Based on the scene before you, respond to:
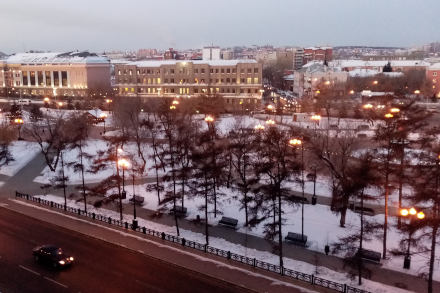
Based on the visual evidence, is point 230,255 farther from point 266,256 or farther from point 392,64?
point 392,64

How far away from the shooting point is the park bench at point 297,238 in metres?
26.8

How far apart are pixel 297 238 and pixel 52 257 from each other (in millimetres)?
14204

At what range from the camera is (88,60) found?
363ft

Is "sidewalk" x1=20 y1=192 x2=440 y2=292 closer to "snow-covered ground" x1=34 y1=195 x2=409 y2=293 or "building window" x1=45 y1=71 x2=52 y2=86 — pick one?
"snow-covered ground" x1=34 y1=195 x2=409 y2=293

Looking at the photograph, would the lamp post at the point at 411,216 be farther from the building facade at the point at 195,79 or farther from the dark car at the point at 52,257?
the building facade at the point at 195,79

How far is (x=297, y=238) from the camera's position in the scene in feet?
88.1

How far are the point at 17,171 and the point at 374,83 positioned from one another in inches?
3326

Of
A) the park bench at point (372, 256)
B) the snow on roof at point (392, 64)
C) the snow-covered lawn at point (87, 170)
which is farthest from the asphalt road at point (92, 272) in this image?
the snow on roof at point (392, 64)

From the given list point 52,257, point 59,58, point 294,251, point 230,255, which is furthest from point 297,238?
point 59,58

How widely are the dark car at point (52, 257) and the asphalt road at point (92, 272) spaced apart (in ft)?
1.19

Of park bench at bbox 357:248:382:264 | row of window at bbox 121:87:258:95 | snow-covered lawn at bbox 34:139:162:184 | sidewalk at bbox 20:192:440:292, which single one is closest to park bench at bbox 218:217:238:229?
sidewalk at bbox 20:192:440:292

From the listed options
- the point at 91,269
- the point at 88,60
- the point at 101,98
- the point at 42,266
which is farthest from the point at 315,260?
the point at 88,60

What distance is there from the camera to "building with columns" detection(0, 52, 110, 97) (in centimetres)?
10988

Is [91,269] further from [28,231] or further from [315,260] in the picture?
[315,260]
